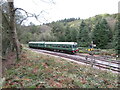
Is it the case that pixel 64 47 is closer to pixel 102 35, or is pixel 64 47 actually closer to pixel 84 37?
pixel 84 37

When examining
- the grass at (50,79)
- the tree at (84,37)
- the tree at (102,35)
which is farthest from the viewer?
the tree at (84,37)

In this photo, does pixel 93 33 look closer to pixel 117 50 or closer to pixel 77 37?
pixel 77 37

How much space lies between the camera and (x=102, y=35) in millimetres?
30375

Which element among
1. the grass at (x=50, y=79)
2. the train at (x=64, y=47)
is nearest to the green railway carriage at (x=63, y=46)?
the train at (x=64, y=47)

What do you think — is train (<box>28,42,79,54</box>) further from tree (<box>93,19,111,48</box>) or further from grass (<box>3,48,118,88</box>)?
tree (<box>93,19,111,48</box>)

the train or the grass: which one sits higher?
the train

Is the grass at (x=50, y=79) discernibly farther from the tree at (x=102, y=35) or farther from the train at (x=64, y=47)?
the tree at (x=102, y=35)

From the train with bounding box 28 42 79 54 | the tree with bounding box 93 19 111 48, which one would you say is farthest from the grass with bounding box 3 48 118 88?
the tree with bounding box 93 19 111 48

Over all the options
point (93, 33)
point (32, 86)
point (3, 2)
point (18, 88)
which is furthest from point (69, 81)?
point (93, 33)

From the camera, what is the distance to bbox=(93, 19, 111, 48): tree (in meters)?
30.0

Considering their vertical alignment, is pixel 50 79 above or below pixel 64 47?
below

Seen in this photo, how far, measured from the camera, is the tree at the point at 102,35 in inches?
1183

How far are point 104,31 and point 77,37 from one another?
30.8 feet

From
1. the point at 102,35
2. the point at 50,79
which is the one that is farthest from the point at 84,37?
the point at 50,79
